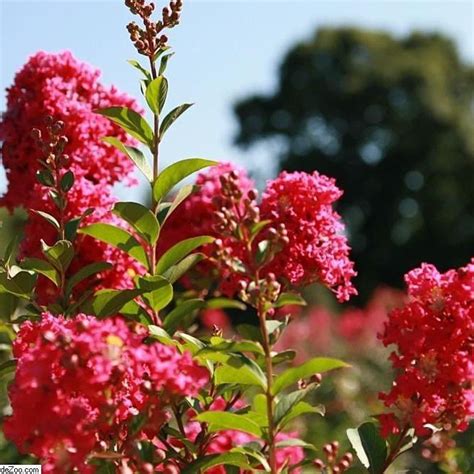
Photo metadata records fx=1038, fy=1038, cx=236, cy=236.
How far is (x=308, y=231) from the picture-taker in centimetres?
194

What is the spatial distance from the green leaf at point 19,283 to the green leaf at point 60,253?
5 cm

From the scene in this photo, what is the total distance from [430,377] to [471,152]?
2854 centimetres

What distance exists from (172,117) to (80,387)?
2.20 ft

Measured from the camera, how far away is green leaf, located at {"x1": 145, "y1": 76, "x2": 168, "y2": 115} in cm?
179

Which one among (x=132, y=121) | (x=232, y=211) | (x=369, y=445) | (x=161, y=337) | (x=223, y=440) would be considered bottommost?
(x=223, y=440)

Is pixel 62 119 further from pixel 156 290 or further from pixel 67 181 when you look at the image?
pixel 156 290

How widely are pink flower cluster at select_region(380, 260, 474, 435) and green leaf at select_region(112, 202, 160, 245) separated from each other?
45 centimetres

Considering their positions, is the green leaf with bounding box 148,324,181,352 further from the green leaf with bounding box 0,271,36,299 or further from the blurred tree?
the blurred tree

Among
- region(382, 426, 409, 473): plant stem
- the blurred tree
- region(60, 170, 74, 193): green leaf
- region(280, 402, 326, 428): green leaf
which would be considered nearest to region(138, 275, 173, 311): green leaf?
region(60, 170, 74, 193): green leaf

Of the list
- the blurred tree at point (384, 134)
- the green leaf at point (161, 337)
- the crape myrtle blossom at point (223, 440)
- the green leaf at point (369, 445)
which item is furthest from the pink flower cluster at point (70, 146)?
the blurred tree at point (384, 134)

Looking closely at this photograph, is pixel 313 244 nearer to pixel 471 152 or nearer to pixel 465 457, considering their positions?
pixel 465 457

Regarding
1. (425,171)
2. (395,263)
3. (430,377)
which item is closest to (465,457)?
(430,377)

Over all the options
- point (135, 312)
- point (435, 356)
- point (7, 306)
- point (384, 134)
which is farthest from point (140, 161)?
point (384, 134)

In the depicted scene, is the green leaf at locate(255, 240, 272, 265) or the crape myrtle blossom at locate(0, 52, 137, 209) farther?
the crape myrtle blossom at locate(0, 52, 137, 209)
